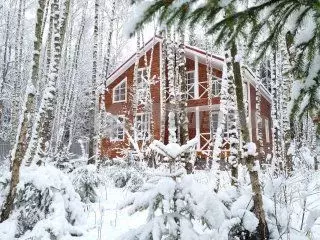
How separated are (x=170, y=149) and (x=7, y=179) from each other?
3.44m

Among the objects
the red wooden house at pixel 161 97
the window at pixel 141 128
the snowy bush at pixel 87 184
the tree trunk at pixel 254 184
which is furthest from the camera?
the red wooden house at pixel 161 97

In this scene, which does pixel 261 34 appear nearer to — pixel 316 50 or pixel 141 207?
pixel 316 50

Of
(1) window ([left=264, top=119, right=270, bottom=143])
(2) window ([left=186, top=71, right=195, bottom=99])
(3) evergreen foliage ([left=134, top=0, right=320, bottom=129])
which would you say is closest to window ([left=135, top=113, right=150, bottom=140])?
(2) window ([left=186, top=71, right=195, bottom=99])

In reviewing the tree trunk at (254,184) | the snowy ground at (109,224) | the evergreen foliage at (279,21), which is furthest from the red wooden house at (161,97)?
the evergreen foliage at (279,21)

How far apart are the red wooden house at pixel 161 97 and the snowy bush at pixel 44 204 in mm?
13176

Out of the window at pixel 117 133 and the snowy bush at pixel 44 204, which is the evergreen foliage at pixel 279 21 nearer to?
the snowy bush at pixel 44 204

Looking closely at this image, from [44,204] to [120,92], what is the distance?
18881 mm

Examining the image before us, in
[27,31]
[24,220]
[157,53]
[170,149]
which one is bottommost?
[24,220]

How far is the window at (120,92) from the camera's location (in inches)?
928

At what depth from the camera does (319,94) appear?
3189mm

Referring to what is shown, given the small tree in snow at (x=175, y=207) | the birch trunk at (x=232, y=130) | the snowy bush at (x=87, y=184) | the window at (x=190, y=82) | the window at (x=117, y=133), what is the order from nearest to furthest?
the small tree in snow at (x=175, y=207) < the birch trunk at (x=232, y=130) < the snowy bush at (x=87, y=184) < the window at (x=190, y=82) < the window at (x=117, y=133)

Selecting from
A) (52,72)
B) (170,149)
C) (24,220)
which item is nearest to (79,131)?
(52,72)

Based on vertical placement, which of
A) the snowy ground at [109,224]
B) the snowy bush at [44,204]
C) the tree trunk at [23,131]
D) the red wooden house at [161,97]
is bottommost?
the snowy ground at [109,224]

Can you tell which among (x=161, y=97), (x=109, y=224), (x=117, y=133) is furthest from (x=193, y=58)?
(x=109, y=224)
